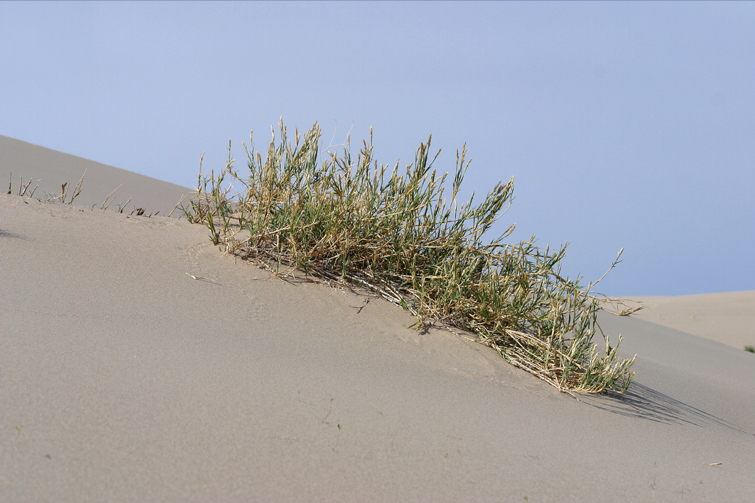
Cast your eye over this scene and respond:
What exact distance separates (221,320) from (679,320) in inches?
462

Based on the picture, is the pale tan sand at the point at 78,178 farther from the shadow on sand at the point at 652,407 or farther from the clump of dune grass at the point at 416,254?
the shadow on sand at the point at 652,407

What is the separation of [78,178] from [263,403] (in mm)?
6218

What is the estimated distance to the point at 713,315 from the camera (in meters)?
11.8

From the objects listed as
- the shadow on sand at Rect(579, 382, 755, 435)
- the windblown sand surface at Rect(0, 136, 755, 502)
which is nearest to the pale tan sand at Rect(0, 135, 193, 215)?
the windblown sand surface at Rect(0, 136, 755, 502)

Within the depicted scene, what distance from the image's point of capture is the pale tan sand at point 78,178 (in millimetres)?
6094

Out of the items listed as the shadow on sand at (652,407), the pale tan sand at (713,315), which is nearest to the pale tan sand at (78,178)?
the shadow on sand at (652,407)

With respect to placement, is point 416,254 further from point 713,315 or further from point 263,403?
point 713,315

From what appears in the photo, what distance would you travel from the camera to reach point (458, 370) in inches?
108

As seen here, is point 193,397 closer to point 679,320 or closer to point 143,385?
point 143,385

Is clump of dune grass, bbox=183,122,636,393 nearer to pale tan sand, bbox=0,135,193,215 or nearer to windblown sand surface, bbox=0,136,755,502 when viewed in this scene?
windblown sand surface, bbox=0,136,755,502

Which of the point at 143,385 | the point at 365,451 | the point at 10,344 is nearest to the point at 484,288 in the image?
the point at 365,451

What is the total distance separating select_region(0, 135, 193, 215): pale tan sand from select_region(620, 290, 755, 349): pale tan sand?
936cm

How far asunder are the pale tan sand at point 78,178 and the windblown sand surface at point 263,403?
2761 millimetres

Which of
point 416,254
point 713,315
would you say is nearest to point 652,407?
point 416,254
